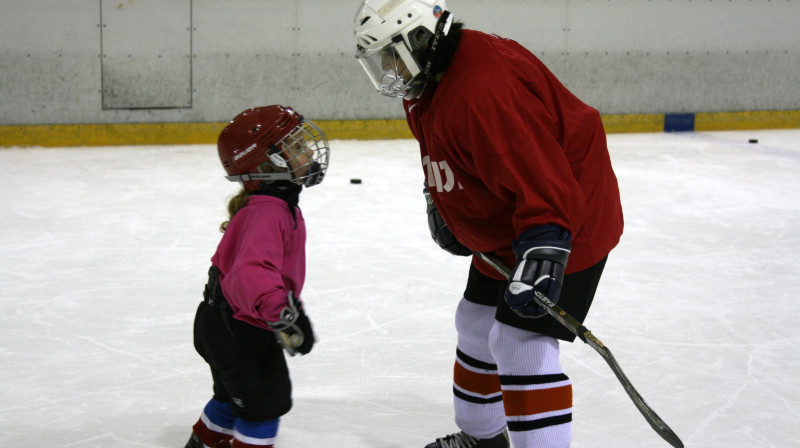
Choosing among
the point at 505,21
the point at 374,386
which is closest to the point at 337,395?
the point at 374,386

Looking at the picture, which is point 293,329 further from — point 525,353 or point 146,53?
point 146,53

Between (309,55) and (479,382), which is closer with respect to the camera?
(479,382)

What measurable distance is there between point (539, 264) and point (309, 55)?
6332mm

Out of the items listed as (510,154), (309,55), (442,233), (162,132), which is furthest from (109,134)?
(510,154)

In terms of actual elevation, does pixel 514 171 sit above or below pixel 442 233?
above

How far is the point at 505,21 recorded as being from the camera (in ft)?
26.2

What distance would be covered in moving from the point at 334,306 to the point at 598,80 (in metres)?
5.68

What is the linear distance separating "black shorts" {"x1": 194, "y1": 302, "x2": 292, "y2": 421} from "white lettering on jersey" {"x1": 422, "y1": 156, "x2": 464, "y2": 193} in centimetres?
47

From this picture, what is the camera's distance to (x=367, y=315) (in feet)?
10.4

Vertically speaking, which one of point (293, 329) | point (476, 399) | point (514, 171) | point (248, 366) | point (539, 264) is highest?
point (514, 171)

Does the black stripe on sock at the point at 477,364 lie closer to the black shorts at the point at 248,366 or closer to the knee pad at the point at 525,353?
the knee pad at the point at 525,353

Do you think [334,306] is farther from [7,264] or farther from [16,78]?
[16,78]

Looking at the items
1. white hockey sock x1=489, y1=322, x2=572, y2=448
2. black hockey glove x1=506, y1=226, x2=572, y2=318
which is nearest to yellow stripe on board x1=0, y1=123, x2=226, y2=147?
white hockey sock x1=489, y1=322, x2=572, y2=448

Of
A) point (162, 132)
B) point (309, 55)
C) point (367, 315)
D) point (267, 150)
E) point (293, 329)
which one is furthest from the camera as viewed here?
point (309, 55)
